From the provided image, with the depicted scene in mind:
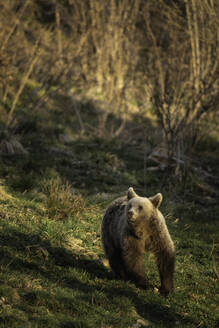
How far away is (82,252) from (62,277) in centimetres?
96

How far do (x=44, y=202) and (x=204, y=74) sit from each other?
681cm

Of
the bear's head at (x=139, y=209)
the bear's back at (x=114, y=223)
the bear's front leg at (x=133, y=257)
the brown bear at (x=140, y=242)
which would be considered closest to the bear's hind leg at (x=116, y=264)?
the brown bear at (x=140, y=242)

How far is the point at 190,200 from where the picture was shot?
9.13 meters

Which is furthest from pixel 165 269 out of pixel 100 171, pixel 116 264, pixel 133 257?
pixel 100 171

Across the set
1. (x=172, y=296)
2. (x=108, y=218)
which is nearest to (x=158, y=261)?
(x=172, y=296)

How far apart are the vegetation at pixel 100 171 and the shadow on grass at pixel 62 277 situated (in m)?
0.02

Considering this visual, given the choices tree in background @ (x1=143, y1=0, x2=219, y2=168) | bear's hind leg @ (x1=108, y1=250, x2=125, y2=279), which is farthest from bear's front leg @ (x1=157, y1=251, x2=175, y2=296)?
tree in background @ (x1=143, y1=0, x2=219, y2=168)

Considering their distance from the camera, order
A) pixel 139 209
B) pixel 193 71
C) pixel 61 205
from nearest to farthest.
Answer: pixel 139 209 → pixel 61 205 → pixel 193 71

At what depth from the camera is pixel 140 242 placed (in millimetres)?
4430

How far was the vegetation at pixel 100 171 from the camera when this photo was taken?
409 centimetres

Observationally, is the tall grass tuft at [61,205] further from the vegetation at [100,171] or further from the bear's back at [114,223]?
the bear's back at [114,223]

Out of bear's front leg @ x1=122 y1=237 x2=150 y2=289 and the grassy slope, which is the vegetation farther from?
bear's front leg @ x1=122 y1=237 x2=150 y2=289

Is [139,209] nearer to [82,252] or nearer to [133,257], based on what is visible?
[133,257]

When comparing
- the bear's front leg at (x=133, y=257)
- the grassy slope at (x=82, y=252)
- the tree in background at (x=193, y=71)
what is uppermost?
the tree in background at (x=193, y=71)
